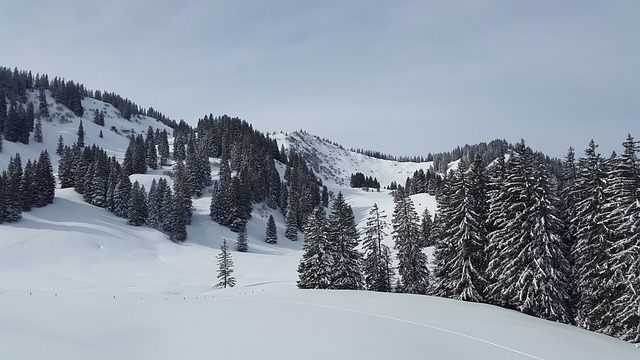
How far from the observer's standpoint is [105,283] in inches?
1948

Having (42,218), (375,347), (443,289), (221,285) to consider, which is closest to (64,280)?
(221,285)

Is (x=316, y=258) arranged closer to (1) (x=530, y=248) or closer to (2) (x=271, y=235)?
(1) (x=530, y=248)

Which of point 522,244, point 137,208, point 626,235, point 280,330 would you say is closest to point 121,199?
point 137,208

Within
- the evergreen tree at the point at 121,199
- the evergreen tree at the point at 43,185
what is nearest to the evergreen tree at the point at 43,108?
the evergreen tree at the point at 43,185

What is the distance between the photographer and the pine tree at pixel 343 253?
43.2 meters

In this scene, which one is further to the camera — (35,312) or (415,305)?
(415,305)

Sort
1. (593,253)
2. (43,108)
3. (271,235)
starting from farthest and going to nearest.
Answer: (43,108) → (271,235) → (593,253)

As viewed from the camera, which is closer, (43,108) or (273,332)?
(273,332)

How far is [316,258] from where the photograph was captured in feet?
142

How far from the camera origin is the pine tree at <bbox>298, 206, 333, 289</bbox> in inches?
1676

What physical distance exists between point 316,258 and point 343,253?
348 centimetres

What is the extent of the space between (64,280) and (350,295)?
41.1 metres

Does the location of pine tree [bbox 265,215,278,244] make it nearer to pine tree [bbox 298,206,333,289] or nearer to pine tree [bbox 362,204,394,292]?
pine tree [bbox 362,204,394,292]

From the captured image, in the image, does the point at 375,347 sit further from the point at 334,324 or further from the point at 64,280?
the point at 64,280
